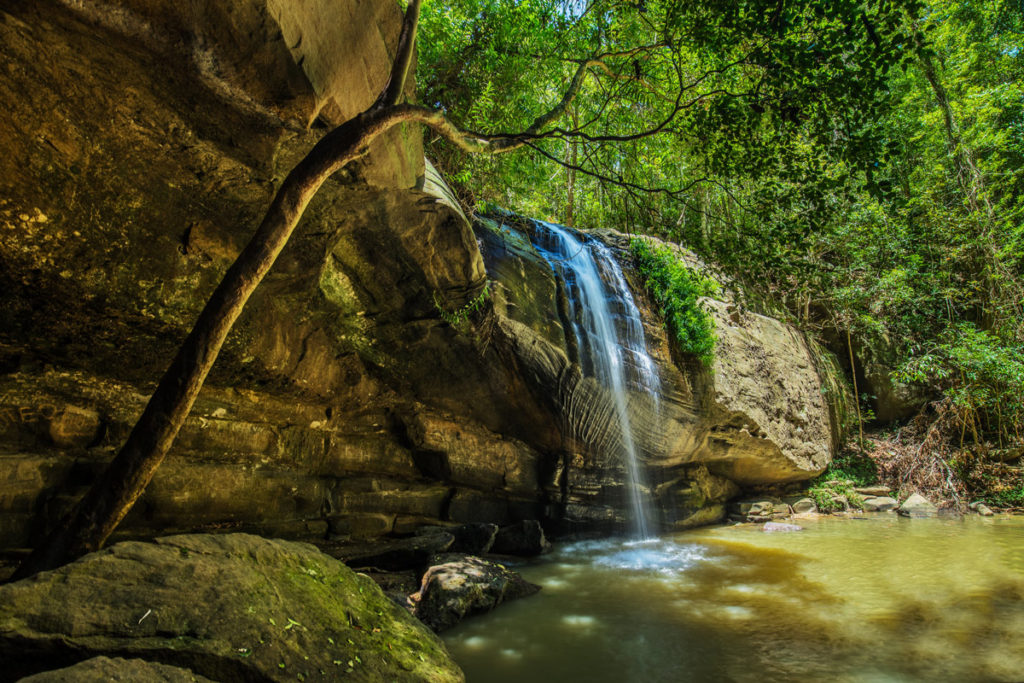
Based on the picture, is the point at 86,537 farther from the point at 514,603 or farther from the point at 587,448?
the point at 587,448

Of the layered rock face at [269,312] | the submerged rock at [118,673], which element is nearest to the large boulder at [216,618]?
the submerged rock at [118,673]

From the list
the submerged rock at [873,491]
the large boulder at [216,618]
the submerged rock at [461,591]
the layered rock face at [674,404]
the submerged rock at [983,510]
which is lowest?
the submerged rock at [983,510]

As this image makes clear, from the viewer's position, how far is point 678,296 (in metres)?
9.02

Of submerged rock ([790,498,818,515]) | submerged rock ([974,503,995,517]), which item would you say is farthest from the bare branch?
submerged rock ([974,503,995,517])

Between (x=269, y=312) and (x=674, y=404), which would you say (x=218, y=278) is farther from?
(x=674, y=404)

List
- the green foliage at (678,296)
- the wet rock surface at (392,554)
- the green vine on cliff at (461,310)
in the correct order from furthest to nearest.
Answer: the green foliage at (678,296)
the green vine on cliff at (461,310)
the wet rock surface at (392,554)

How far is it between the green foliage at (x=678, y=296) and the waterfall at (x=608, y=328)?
0.65m

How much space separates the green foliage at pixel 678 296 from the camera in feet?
28.5

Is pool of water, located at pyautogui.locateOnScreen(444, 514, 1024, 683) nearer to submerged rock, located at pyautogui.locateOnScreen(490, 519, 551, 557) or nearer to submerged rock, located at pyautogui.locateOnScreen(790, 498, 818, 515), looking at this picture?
submerged rock, located at pyautogui.locateOnScreen(490, 519, 551, 557)

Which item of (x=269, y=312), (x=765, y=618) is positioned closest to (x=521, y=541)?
(x=765, y=618)

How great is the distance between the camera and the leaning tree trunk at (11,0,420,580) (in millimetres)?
2650

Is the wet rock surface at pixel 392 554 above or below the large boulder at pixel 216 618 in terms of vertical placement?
below

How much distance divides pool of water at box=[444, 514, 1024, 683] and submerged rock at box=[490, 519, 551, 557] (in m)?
0.23

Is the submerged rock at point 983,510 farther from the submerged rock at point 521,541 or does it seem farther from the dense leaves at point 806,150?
the submerged rock at point 521,541
